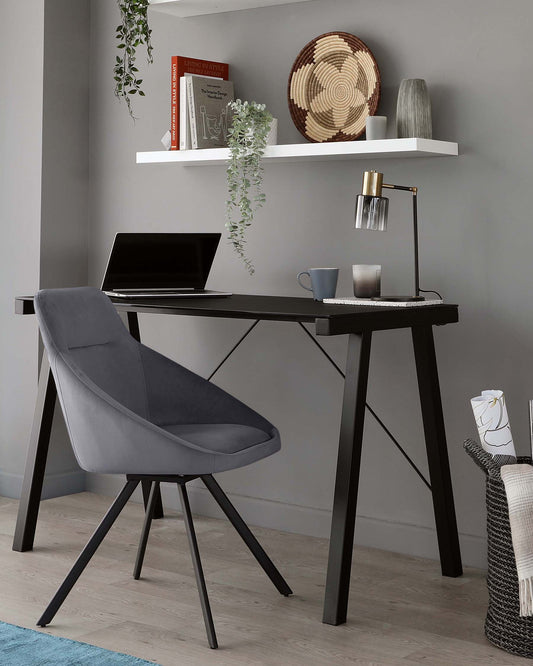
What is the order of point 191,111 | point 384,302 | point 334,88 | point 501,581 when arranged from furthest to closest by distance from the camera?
point 191,111, point 334,88, point 384,302, point 501,581

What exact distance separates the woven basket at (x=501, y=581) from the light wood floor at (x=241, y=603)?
0.05m

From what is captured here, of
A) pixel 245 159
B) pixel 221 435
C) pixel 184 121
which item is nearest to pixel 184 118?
pixel 184 121

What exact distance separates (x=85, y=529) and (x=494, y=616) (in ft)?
4.91

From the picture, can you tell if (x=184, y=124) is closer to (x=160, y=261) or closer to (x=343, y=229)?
(x=160, y=261)

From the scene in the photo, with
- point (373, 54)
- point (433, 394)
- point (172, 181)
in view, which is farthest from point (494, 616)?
point (172, 181)

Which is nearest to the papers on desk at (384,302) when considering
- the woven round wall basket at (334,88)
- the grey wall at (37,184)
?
the woven round wall basket at (334,88)

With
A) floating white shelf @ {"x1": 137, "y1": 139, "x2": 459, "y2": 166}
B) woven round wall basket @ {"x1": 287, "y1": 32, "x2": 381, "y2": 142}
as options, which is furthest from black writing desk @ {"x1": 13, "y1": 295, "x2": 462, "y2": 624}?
woven round wall basket @ {"x1": 287, "y1": 32, "x2": 381, "y2": 142}

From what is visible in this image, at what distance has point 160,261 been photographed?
3221 millimetres

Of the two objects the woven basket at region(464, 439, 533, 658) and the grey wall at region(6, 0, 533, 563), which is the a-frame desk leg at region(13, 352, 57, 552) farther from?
the woven basket at region(464, 439, 533, 658)

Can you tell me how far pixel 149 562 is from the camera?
305cm

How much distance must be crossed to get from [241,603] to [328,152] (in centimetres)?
132

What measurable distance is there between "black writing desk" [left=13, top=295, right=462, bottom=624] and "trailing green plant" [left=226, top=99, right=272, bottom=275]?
268mm

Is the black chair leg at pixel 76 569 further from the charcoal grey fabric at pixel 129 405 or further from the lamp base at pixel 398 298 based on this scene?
the lamp base at pixel 398 298

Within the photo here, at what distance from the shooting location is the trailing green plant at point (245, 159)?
10.3 feet
